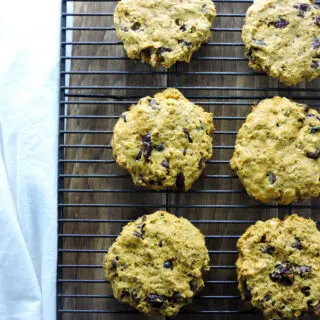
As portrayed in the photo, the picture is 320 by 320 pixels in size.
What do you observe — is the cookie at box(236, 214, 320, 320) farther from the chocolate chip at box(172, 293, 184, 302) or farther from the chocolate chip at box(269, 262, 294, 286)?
the chocolate chip at box(172, 293, 184, 302)

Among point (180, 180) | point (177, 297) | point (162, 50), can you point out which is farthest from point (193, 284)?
point (162, 50)

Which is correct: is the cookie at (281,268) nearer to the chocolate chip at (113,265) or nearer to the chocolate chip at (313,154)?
the chocolate chip at (313,154)

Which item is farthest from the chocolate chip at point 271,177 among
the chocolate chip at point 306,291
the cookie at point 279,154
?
the chocolate chip at point 306,291

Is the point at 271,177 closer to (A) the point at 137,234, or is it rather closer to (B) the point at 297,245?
(B) the point at 297,245

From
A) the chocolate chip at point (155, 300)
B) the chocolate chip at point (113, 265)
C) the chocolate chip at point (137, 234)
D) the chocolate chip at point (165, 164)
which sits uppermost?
the chocolate chip at point (165, 164)

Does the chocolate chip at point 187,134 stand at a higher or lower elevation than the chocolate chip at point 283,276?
higher

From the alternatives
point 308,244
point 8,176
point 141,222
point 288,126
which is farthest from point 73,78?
point 308,244

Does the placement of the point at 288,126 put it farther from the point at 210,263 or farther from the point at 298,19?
the point at 210,263
